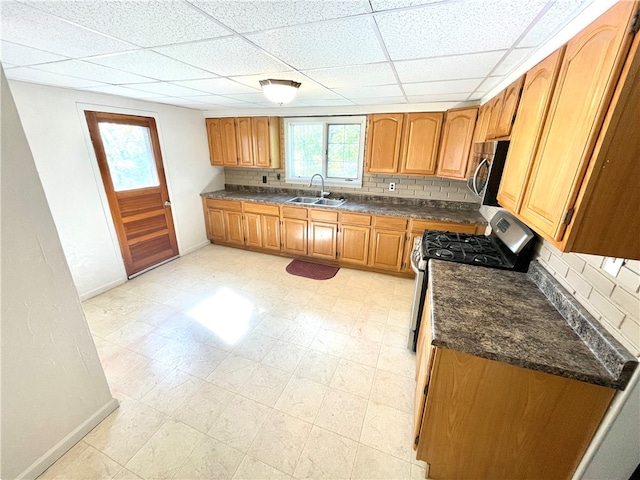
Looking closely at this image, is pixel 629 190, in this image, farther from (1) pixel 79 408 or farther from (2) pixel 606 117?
(1) pixel 79 408

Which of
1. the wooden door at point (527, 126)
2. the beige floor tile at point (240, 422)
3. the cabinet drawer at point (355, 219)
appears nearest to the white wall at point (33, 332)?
the beige floor tile at point (240, 422)

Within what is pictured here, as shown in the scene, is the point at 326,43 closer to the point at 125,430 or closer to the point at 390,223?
the point at 390,223

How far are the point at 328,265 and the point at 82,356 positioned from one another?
277 cm

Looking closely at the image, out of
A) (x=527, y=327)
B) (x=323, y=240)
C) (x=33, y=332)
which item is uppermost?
(x=527, y=327)

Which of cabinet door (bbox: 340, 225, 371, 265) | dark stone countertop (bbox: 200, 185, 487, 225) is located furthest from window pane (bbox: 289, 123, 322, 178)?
cabinet door (bbox: 340, 225, 371, 265)

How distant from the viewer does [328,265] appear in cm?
381

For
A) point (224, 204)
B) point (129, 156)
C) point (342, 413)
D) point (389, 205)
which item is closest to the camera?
point (342, 413)

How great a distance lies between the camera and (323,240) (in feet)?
12.1

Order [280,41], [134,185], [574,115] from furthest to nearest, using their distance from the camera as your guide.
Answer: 1. [134,185]
2. [280,41]
3. [574,115]

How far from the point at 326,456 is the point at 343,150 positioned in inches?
137

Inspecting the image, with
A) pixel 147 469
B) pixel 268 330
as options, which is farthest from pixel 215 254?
pixel 147 469

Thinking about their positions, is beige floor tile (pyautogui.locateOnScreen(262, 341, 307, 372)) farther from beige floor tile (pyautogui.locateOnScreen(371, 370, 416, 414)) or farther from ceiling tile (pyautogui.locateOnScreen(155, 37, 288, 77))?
ceiling tile (pyautogui.locateOnScreen(155, 37, 288, 77))

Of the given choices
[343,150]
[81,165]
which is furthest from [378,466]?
[81,165]

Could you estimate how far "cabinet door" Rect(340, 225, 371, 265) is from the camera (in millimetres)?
3439
